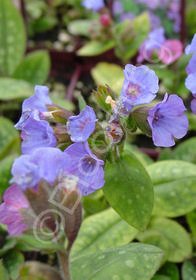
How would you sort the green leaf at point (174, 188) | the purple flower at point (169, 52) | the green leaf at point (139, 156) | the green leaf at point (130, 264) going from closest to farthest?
the green leaf at point (130, 264), the green leaf at point (174, 188), the green leaf at point (139, 156), the purple flower at point (169, 52)

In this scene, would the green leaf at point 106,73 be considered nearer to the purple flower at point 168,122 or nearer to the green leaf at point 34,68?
the green leaf at point 34,68

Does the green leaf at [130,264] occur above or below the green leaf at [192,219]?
above

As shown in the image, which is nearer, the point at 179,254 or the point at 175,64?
the point at 179,254

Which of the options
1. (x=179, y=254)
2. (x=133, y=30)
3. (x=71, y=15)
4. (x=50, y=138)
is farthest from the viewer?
(x=71, y=15)

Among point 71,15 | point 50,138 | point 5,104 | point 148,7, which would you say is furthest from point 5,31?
point 50,138

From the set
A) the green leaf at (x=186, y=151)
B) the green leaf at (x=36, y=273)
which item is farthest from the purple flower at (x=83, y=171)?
the green leaf at (x=186, y=151)

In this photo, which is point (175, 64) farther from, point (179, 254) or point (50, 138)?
point (50, 138)

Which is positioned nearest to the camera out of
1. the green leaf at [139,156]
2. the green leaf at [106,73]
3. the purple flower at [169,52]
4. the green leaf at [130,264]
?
the green leaf at [130,264]

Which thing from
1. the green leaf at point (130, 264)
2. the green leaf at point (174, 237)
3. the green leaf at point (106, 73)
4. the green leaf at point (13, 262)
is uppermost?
the green leaf at point (130, 264)
